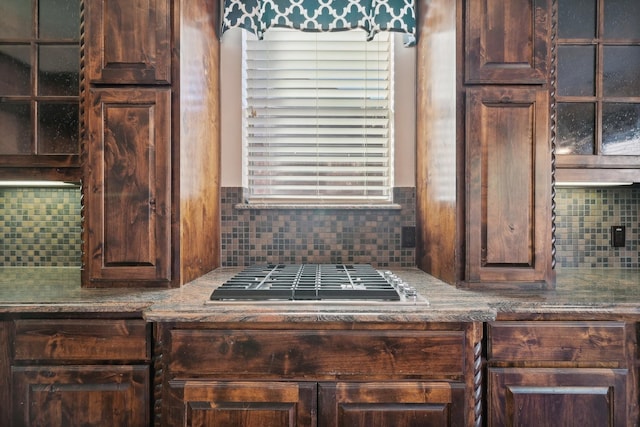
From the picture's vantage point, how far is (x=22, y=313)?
1335mm

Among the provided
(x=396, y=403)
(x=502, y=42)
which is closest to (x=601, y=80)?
(x=502, y=42)

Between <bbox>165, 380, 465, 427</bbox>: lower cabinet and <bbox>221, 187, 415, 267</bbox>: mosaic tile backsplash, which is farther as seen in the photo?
<bbox>221, 187, 415, 267</bbox>: mosaic tile backsplash

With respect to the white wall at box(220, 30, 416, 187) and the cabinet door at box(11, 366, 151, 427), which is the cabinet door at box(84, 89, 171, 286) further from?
the white wall at box(220, 30, 416, 187)

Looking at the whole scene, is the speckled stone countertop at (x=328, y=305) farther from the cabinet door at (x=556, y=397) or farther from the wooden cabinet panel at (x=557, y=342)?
the cabinet door at (x=556, y=397)

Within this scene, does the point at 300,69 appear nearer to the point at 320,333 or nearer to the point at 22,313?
the point at 320,333

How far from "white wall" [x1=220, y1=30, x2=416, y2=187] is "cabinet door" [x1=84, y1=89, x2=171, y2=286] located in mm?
612

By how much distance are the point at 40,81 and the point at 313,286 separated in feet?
4.95

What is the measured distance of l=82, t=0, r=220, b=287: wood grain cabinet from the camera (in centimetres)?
154

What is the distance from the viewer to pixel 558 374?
1.32 m

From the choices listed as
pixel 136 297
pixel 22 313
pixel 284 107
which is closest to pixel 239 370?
pixel 136 297

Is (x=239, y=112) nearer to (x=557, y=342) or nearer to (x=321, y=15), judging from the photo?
(x=321, y=15)

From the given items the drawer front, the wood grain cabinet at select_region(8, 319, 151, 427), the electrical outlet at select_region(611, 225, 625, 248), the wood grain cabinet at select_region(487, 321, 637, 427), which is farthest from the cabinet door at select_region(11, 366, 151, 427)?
the electrical outlet at select_region(611, 225, 625, 248)

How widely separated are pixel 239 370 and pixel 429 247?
1.07 m

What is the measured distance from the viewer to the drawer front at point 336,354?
1270 millimetres
